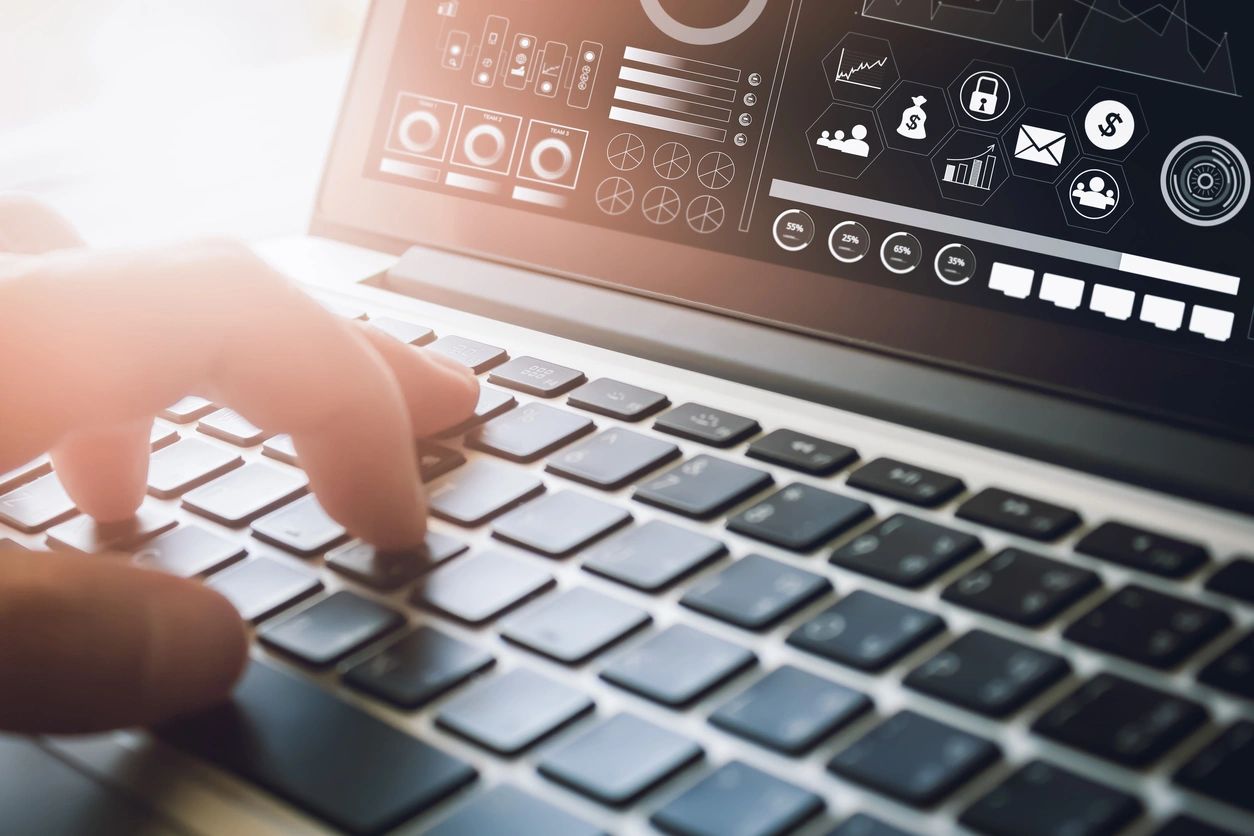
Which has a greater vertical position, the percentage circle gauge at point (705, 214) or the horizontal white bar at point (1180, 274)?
the horizontal white bar at point (1180, 274)

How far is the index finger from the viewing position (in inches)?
14.6

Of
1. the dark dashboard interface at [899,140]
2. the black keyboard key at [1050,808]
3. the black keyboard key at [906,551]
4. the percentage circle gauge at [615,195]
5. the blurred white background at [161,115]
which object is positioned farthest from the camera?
the blurred white background at [161,115]

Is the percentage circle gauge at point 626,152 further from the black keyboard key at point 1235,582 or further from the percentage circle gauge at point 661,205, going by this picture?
the black keyboard key at point 1235,582

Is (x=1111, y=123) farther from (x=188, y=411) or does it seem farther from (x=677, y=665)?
(x=188, y=411)

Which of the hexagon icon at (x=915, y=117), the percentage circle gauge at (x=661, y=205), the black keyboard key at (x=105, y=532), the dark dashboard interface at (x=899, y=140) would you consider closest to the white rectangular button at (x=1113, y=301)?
the dark dashboard interface at (x=899, y=140)

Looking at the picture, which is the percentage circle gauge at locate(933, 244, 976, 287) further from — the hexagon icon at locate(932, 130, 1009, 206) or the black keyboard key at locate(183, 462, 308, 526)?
the black keyboard key at locate(183, 462, 308, 526)

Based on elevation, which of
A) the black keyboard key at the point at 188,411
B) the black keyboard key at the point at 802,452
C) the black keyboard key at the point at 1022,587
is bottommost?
the black keyboard key at the point at 188,411

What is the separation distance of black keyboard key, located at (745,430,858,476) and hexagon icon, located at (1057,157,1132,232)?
0.51 feet

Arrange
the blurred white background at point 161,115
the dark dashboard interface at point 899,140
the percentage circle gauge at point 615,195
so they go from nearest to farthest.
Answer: the dark dashboard interface at point 899,140, the percentage circle gauge at point 615,195, the blurred white background at point 161,115

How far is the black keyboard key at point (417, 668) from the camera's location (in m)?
0.36

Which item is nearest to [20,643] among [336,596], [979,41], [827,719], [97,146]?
[336,596]

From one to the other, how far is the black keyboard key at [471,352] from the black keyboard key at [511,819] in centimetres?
27

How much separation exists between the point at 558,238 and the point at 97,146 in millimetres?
550

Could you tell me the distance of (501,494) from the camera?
0.46m
